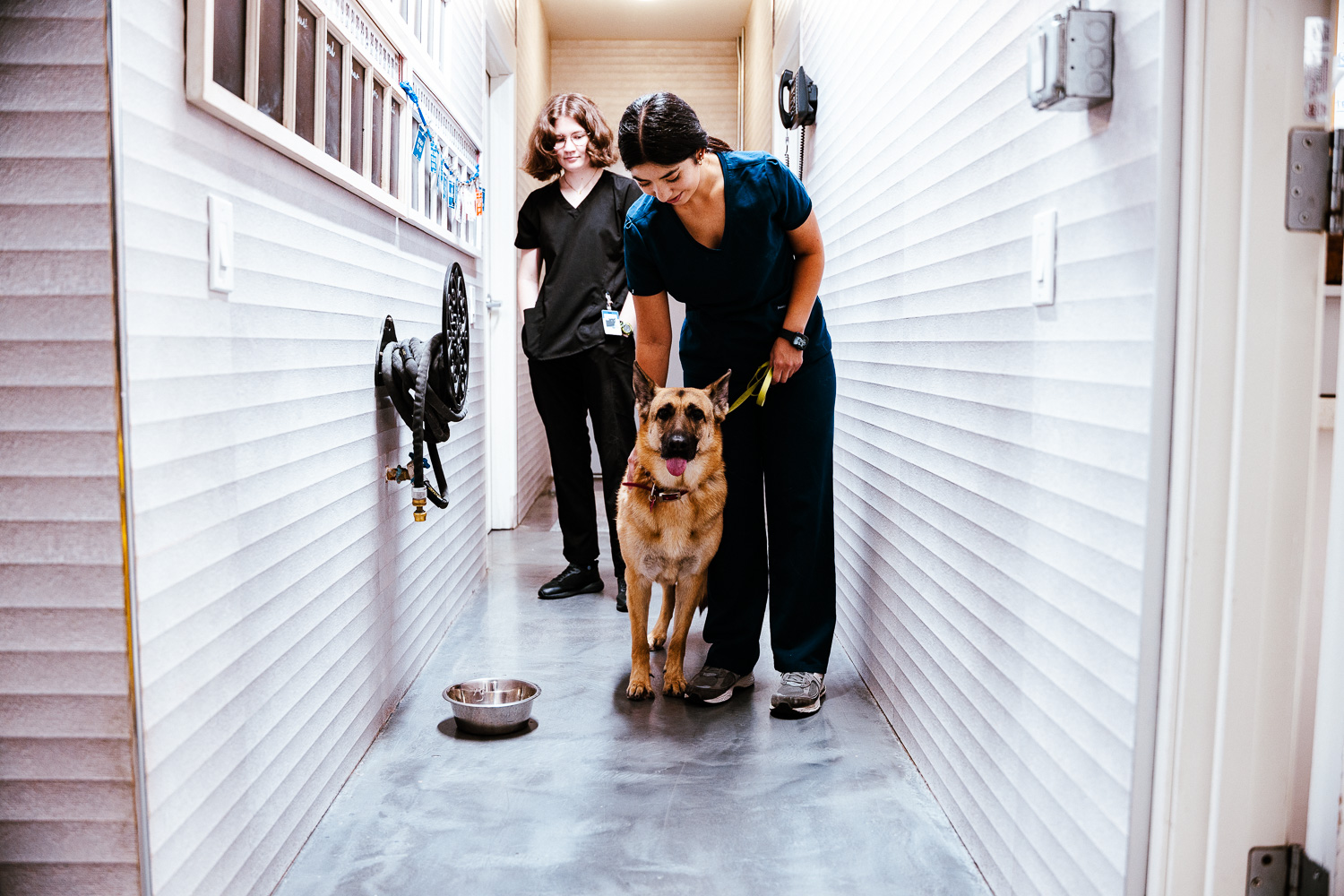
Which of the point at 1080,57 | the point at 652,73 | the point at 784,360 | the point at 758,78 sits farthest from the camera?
the point at 652,73

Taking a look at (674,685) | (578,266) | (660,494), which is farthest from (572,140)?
(674,685)

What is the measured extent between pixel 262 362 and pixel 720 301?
3.72ft

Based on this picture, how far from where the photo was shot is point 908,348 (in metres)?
2.37

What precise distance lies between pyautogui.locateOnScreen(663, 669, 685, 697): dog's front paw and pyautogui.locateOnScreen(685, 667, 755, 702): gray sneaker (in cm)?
2

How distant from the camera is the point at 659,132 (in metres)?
2.00

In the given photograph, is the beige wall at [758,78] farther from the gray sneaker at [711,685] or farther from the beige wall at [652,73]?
the gray sneaker at [711,685]

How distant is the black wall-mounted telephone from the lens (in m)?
3.64

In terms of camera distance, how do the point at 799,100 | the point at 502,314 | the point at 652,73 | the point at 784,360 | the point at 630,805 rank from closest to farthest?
the point at 630,805 → the point at 784,360 → the point at 799,100 → the point at 502,314 → the point at 652,73

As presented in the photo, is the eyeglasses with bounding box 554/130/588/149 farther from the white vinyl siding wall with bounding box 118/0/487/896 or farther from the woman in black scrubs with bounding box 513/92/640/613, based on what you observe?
the white vinyl siding wall with bounding box 118/0/487/896

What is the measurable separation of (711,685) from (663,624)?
397 millimetres

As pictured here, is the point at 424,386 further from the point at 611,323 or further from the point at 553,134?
the point at 553,134

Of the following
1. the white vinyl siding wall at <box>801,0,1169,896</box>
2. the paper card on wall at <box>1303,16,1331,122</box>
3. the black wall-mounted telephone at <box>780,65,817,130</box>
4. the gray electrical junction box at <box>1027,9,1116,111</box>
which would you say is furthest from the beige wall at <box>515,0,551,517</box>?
the paper card on wall at <box>1303,16,1331,122</box>

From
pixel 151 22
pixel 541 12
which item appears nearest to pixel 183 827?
pixel 151 22

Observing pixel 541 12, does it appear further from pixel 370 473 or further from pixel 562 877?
pixel 562 877
